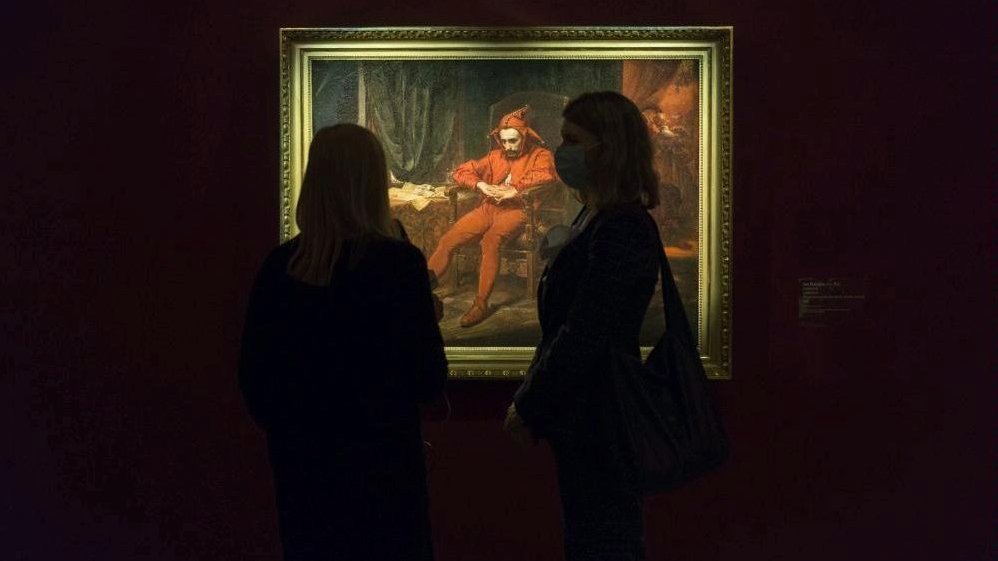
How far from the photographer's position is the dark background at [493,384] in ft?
12.1

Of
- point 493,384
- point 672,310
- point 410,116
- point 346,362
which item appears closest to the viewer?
point 346,362

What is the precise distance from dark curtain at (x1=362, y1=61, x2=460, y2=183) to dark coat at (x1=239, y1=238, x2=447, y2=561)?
47.1 inches

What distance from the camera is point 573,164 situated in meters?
2.60

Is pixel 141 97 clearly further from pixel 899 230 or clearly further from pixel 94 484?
pixel 899 230

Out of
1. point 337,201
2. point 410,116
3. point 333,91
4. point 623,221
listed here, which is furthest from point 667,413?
point 333,91

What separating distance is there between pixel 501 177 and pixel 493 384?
81 cm

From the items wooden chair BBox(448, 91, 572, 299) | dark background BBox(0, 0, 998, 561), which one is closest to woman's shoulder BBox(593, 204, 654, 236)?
wooden chair BBox(448, 91, 572, 299)

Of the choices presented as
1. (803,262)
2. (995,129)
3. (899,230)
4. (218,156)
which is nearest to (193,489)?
(218,156)

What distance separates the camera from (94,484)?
3713 mm

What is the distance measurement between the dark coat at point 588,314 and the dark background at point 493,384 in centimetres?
122

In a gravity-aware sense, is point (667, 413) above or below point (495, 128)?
below

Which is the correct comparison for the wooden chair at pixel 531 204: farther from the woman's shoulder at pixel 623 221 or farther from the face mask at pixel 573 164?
the woman's shoulder at pixel 623 221

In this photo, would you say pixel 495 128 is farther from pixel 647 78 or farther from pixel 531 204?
pixel 647 78

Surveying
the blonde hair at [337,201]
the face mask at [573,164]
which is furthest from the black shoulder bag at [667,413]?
the blonde hair at [337,201]
